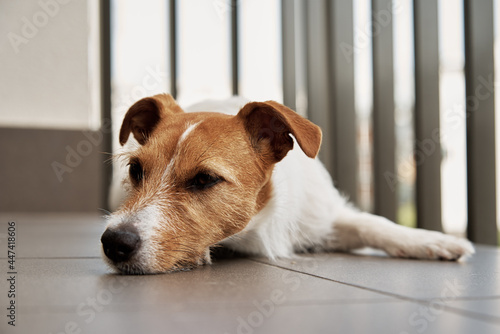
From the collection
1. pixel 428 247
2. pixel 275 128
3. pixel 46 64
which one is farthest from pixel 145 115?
pixel 46 64

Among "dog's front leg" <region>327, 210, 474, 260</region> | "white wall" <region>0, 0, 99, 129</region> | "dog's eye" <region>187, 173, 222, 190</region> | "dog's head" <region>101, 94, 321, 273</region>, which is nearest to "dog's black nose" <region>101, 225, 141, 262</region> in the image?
"dog's head" <region>101, 94, 321, 273</region>

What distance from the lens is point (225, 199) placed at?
1.64 m

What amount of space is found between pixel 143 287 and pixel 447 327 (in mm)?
652

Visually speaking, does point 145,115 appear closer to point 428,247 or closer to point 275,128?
point 275,128

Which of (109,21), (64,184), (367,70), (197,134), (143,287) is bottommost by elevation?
(64,184)

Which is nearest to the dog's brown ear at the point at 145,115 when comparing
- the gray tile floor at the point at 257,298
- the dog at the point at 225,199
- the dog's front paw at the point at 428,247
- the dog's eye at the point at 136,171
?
the dog at the point at 225,199

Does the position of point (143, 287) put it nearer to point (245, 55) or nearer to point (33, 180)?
point (33, 180)

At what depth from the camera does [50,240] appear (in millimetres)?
2393

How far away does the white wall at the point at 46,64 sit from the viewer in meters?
4.36

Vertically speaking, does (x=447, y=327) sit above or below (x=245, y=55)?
below

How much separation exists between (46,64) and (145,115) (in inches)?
110

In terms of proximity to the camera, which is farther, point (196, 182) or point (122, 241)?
point (196, 182)

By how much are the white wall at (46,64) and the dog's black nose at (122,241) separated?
11.1ft

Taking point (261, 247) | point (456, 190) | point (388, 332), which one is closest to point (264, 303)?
point (388, 332)
